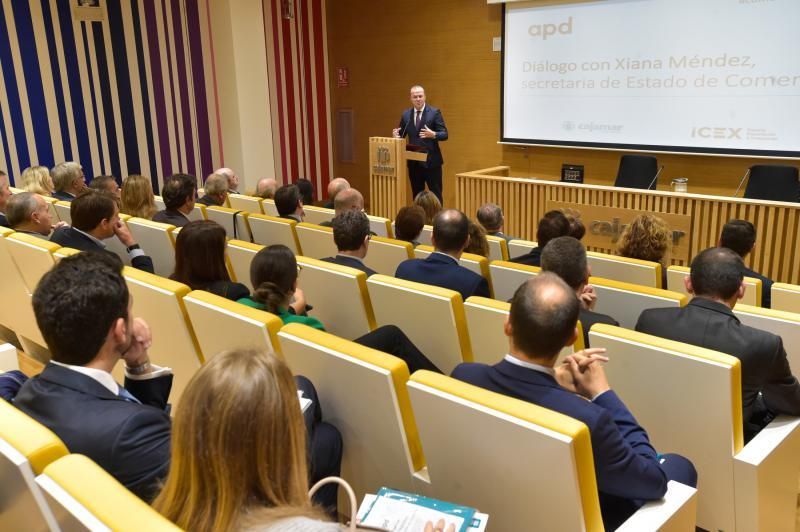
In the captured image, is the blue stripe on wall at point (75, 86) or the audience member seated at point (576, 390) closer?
the audience member seated at point (576, 390)

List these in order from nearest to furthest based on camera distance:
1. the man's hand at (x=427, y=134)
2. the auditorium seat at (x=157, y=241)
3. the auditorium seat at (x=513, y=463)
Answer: the auditorium seat at (x=513, y=463) < the auditorium seat at (x=157, y=241) < the man's hand at (x=427, y=134)

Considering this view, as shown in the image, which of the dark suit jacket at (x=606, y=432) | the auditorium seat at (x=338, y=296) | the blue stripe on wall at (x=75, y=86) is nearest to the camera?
the dark suit jacket at (x=606, y=432)

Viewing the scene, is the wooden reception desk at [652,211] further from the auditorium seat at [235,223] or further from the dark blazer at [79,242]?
the dark blazer at [79,242]

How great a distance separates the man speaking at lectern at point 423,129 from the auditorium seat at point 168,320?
4.74m

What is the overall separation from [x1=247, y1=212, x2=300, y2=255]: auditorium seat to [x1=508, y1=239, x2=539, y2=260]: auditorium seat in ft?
4.52

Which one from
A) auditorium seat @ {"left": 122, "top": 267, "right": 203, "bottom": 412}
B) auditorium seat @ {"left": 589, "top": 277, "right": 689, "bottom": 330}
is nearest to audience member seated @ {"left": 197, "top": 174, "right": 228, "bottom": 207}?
auditorium seat @ {"left": 122, "top": 267, "right": 203, "bottom": 412}

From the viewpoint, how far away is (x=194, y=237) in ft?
9.48

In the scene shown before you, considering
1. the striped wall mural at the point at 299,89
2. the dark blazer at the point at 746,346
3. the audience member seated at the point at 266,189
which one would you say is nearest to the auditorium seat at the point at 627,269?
the dark blazer at the point at 746,346

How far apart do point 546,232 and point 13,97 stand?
6.24m

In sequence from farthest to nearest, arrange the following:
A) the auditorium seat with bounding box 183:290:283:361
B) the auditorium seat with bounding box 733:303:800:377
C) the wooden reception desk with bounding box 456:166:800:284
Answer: the wooden reception desk with bounding box 456:166:800:284, the auditorium seat with bounding box 733:303:800:377, the auditorium seat with bounding box 183:290:283:361

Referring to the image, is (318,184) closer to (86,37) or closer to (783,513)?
(86,37)

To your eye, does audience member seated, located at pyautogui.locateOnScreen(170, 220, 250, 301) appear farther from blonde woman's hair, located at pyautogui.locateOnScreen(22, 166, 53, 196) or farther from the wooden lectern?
the wooden lectern

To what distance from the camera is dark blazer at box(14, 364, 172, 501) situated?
145 centimetres

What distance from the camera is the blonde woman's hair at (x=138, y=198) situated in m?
4.76
